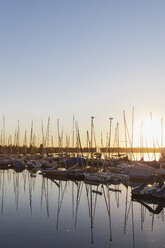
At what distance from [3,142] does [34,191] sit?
66.7 m

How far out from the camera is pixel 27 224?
2175cm

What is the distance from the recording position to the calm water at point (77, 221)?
1750cm

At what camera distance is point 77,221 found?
22.9m

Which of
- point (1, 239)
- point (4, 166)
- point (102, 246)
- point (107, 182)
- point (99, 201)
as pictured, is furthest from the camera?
point (4, 166)

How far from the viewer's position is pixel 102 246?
16500 millimetres

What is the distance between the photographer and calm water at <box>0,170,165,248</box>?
17.5 meters

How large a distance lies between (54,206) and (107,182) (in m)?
18.1

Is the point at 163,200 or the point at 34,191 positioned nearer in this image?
the point at 163,200

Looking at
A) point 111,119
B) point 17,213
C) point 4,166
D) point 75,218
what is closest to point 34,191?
point 17,213

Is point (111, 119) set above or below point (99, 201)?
above

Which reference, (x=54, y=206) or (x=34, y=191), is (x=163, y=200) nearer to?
(x=54, y=206)

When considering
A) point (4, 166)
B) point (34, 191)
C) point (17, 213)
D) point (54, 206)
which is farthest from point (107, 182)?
point (4, 166)

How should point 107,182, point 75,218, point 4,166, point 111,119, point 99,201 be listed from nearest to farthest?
point 75,218, point 99,201, point 107,182, point 111,119, point 4,166

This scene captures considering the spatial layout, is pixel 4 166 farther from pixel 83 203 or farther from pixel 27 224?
pixel 27 224
